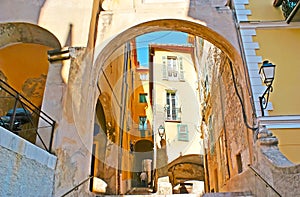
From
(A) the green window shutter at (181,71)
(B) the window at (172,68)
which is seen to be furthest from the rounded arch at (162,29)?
(A) the green window shutter at (181,71)

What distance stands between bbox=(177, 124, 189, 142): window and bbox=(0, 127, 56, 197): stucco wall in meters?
10.2

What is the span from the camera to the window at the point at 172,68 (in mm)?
15953

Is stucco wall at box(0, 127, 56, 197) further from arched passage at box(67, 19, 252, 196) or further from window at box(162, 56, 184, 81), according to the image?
window at box(162, 56, 184, 81)

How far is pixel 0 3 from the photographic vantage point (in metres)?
5.73

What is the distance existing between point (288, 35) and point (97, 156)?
6010 millimetres

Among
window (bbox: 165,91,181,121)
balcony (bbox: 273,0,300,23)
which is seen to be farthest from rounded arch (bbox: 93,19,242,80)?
window (bbox: 165,91,181,121)

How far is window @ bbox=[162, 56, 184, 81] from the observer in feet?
52.3

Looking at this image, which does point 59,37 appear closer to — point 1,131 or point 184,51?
point 1,131

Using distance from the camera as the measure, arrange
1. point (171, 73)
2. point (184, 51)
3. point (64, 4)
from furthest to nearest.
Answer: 1. point (184, 51)
2. point (171, 73)
3. point (64, 4)

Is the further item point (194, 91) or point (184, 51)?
point (184, 51)

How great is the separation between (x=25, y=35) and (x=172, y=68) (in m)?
11.2

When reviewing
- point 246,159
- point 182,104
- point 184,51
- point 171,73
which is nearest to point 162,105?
point 182,104

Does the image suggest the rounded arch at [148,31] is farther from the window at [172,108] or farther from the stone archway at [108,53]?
the window at [172,108]

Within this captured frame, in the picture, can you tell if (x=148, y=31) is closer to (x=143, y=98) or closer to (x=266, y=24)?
(x=266, y=24)
